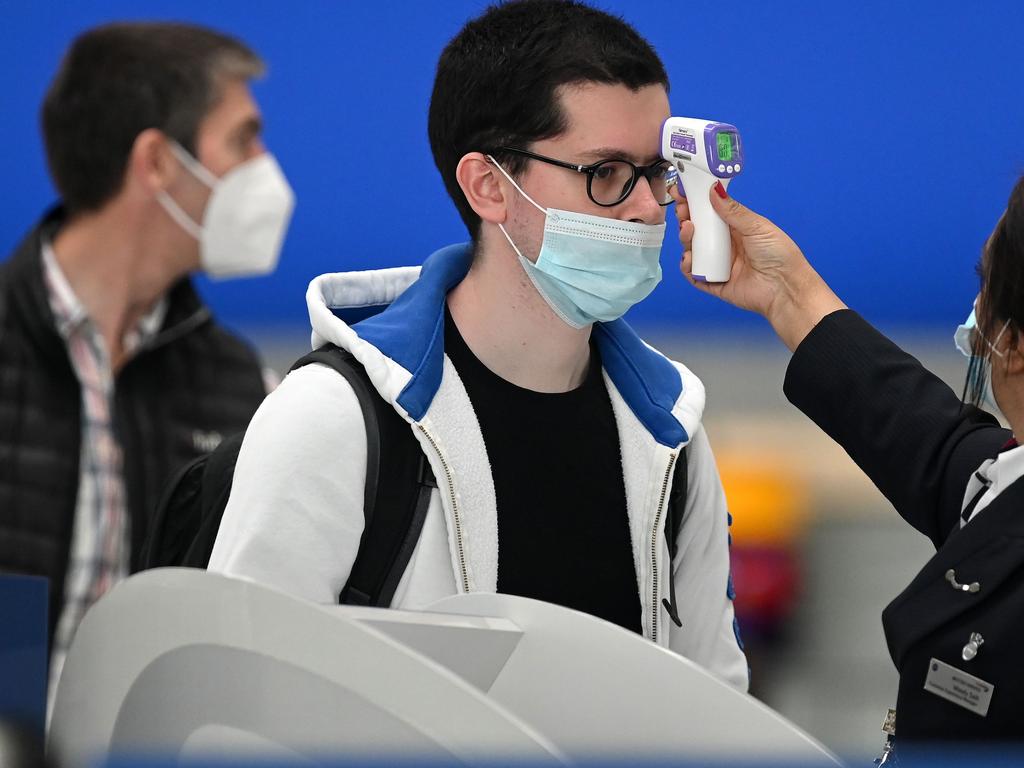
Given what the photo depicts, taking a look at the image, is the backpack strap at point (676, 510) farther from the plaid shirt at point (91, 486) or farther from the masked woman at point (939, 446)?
the plaid shirt at point (91, 486)

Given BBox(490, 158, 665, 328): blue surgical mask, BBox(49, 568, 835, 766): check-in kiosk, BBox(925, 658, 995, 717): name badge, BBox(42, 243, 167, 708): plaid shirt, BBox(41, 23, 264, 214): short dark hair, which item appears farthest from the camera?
BBox(41, 23, 264, 214): short dark hair

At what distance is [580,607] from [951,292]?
1963mm

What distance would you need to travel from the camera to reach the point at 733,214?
1938 millimetres

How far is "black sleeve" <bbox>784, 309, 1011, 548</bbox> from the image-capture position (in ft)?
6.04

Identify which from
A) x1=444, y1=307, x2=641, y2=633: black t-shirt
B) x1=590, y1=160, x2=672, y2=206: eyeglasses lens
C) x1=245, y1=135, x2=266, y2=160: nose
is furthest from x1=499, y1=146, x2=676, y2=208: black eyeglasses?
x1=245, y1=135, x2=266, y2=160: nose

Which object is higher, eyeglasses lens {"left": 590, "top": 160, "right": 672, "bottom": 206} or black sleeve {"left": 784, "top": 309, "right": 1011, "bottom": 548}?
eyeglasses lens {"left": 590, "top": 160, "right": 672, "bottom": 206}

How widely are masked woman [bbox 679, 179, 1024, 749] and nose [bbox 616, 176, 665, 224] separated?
84mm

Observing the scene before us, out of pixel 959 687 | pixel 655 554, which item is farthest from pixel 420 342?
pixel 959 687

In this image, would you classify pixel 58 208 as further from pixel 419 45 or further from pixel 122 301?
pixel 419 45

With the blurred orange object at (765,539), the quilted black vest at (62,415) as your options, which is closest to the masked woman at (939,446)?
the quilted black vest at (62,415)

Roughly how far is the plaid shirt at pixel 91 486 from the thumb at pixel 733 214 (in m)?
1.35

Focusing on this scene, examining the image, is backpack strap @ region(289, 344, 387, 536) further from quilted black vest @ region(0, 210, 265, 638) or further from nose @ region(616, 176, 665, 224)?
quilted black vest @ region(0, 210, 265, 638)

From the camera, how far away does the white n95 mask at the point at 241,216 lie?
133 inches

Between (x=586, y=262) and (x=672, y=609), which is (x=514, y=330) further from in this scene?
(x=672, y=609)
